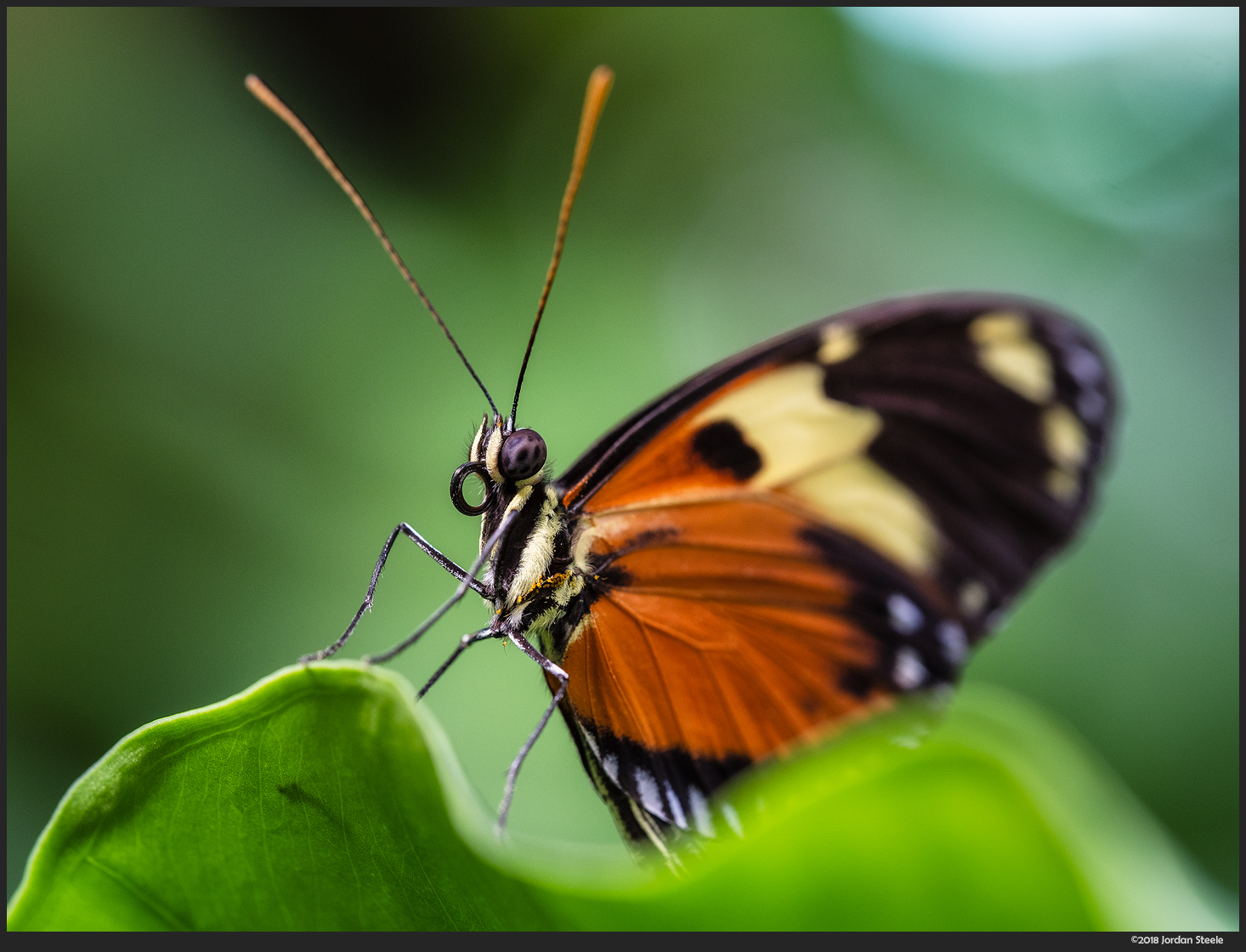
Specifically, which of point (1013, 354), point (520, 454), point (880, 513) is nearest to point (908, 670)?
point (880, 513)

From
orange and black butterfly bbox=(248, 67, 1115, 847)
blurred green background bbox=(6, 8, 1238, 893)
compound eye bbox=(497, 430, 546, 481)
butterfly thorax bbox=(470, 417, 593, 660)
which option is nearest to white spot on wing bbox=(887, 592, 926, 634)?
orange and black butterfly bbox=(248, 67, 1115, 847)

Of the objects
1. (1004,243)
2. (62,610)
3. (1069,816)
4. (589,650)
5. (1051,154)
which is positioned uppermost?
(1051,154)

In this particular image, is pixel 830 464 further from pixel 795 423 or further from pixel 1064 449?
pixel 1064 449

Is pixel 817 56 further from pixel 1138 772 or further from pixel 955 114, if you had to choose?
pixel 1138 772

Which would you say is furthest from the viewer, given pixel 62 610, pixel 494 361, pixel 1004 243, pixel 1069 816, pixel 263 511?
pixel 1004 243

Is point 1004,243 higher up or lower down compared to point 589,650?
higher up

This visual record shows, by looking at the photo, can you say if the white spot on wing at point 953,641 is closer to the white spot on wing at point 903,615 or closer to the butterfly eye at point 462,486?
the white spot on wing at point 903,615

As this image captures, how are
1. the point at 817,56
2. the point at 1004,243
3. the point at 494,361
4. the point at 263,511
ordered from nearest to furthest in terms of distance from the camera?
the point at 263,511
the point at 494,361
the point at 1004,243
the point at 817,56

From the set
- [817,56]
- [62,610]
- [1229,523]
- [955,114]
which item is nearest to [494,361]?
[62,610]
